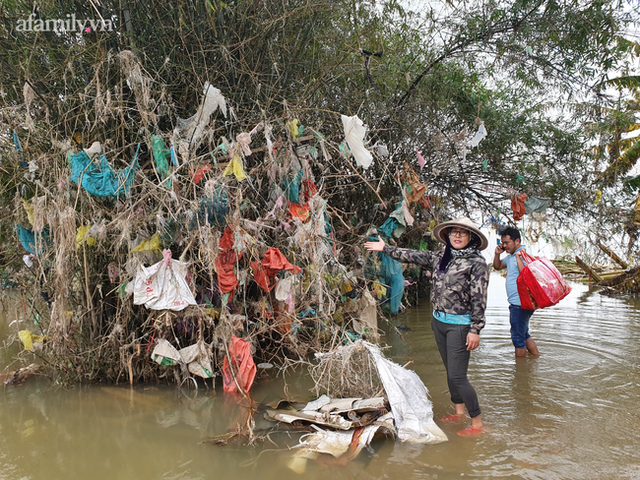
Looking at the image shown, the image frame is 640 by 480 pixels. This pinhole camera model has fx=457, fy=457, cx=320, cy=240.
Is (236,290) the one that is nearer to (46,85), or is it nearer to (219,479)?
(219,479)

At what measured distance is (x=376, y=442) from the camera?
3.12 meters

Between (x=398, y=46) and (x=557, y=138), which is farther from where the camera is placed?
(x=557, y=138)

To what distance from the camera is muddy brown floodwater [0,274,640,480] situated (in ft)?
9.20

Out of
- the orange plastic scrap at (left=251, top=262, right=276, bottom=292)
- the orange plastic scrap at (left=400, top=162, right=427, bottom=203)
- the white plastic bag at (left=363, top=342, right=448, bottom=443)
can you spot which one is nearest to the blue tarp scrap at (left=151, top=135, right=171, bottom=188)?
the orange plastic scrap at (left=251, top=262, right=276, bottom=292)

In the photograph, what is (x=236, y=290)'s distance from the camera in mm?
4500

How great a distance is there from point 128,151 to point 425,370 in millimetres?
3754

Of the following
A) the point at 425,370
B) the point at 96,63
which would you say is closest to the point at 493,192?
the point at 425,370

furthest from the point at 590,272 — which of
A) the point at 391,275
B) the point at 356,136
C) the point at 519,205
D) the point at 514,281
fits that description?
the point at 356,136

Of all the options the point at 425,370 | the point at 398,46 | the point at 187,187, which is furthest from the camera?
the point at 398,46

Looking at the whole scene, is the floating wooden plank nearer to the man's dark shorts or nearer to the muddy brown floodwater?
the muddy brown floodwater

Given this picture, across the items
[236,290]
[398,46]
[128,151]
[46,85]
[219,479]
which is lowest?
[219,479]

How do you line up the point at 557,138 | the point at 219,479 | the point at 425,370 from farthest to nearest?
the point at 557,138 → the point at 425,370 → the point at 219,479

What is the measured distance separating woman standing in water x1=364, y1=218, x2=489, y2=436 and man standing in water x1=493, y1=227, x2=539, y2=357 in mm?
1611

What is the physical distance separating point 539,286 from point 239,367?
9.87 ft
